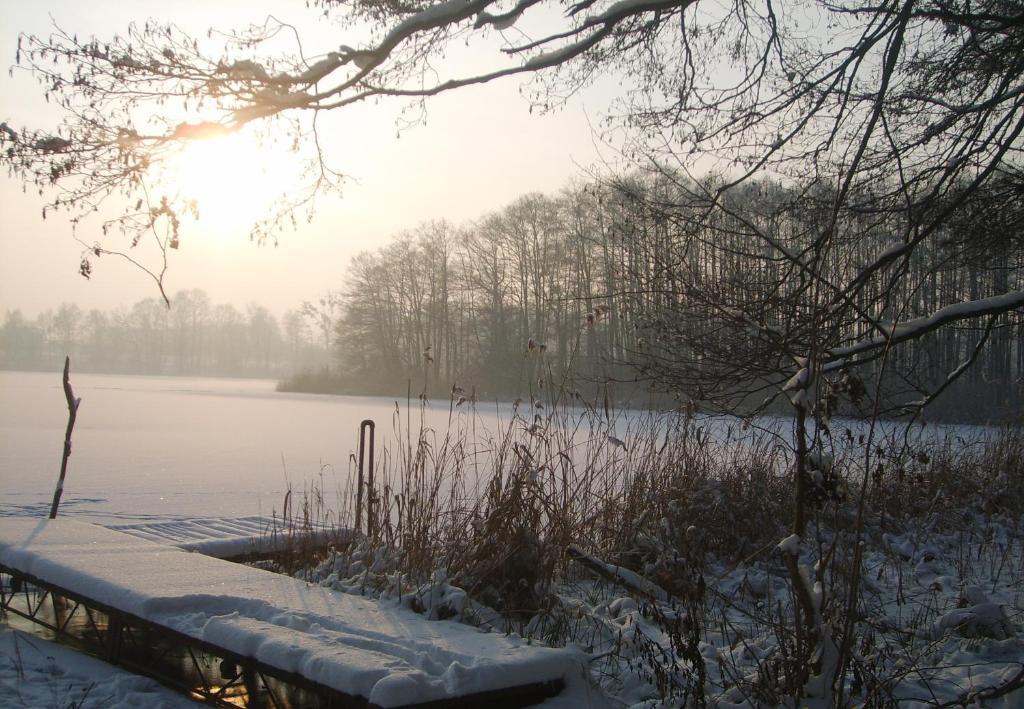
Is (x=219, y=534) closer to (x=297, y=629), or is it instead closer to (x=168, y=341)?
(x=297, y=629)

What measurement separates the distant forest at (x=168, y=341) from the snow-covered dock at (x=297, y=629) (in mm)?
65974

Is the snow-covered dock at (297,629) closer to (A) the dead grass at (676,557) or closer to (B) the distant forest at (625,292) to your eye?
(A) the dead grass at (676,557)

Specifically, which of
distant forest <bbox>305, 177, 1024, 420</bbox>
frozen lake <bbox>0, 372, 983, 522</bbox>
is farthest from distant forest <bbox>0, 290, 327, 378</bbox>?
frozen lake <bbox>0, 372, 983, 522</bbox>

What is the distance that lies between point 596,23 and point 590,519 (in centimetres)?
292

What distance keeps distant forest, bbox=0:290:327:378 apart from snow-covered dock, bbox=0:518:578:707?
66.0 m

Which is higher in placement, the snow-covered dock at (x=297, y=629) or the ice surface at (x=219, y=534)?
the snow-covered dock at (x=297, y=629)

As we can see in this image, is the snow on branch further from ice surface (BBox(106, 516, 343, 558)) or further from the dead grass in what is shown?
ice surface (BBox(106, 516, 343, 558))

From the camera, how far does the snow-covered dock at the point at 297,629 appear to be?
2.50 metres

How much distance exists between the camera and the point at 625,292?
13.0ft

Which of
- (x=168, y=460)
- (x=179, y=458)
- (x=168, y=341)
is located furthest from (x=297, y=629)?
(x=168, y=341)

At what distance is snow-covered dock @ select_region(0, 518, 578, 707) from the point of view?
250 cm

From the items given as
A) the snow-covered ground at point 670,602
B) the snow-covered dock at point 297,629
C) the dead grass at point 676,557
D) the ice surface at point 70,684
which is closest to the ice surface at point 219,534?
the snow-covered ground at point 670,602

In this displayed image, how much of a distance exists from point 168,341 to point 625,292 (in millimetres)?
87351

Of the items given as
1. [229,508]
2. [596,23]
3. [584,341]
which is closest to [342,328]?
[584,341]
